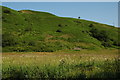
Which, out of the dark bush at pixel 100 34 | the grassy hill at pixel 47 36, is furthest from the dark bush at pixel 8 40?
the dark bush at pixel 100 34

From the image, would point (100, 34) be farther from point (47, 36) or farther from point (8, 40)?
point (8, 40)

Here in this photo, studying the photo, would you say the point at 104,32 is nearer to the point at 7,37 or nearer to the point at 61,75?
the point at 7,37

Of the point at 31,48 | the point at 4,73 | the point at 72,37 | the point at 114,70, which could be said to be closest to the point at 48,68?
the point at 4,73

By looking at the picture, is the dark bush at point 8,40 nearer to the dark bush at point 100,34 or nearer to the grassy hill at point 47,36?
the grassy hill at point 47,36

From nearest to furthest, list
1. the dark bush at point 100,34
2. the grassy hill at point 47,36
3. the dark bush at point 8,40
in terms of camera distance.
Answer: the dark bush at point 8,40 → the grassy hill at point 47,36 → the dark bush at point 100,34

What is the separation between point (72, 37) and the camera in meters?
61.4

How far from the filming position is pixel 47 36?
58.7m

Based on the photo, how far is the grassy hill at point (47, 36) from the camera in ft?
164

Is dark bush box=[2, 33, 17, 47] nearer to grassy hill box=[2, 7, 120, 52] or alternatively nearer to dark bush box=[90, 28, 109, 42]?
grassy hill box=[2, 7, 120, 52]

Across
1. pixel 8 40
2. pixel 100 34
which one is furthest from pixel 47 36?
pixel 100 34

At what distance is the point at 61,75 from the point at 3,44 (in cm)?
4445

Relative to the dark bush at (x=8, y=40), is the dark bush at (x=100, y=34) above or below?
above

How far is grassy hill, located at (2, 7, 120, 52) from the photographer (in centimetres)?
5000

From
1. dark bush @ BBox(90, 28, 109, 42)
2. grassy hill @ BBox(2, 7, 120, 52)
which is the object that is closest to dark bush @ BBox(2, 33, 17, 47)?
grassy hill @ BBox(2, 7, 120, 52)
